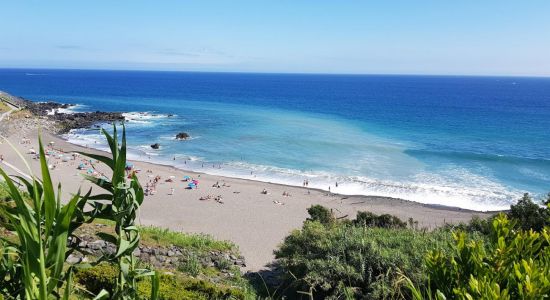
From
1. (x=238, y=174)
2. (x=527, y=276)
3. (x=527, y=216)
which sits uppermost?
(x=527, y=276)

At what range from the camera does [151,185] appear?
30.3m

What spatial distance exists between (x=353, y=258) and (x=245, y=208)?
55.9ft

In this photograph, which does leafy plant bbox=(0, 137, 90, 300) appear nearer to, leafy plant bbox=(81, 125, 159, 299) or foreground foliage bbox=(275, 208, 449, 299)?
leafy plant bbox=(81, 125, 159, 299)

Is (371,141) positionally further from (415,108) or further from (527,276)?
(527,276)

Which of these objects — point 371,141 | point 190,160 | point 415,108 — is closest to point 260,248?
point 190,160

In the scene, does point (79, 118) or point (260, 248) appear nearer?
point (260, 248)

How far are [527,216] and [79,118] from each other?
58.5m

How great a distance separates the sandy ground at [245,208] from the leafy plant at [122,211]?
1626 centimetres

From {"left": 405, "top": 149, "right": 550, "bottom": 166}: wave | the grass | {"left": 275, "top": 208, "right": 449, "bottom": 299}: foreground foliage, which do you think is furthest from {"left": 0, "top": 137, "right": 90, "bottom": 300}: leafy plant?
{"left": 405, "top": 149, "right": 550, "bottom": 166}: wave

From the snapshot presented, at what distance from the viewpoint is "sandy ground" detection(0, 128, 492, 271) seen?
2264 cm

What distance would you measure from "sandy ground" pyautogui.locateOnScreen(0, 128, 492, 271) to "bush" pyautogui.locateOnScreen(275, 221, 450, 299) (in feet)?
21.0

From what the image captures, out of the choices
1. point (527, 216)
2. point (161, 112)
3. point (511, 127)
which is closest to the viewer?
point (527, 216)

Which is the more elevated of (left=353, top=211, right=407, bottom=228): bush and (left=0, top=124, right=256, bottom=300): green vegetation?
(left=0, top=124, right=256, bottom=300): green vegetation

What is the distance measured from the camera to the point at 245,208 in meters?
27.1
